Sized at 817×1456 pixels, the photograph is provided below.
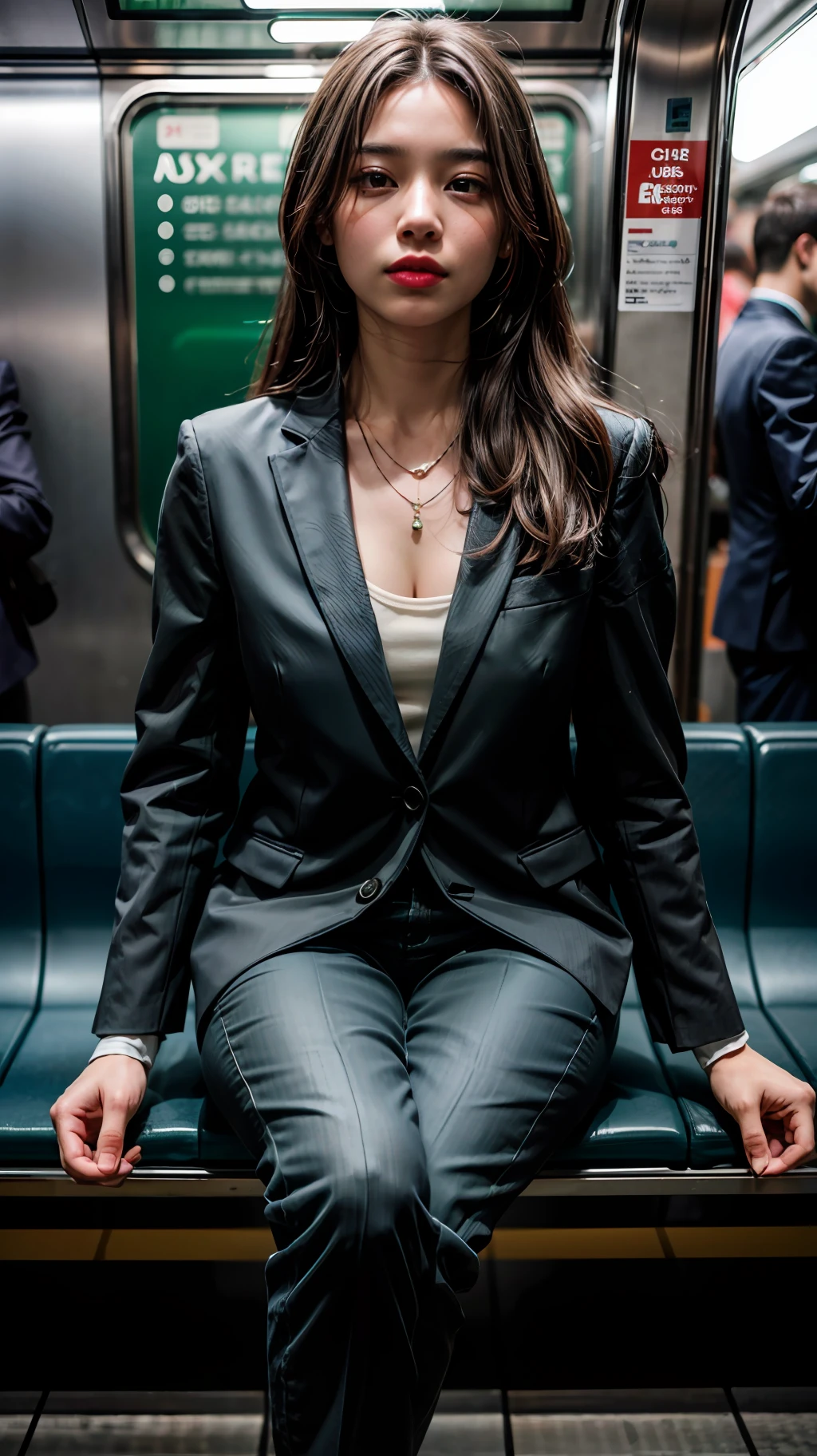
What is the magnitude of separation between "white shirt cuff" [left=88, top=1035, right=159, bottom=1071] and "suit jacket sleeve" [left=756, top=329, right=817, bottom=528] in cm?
218

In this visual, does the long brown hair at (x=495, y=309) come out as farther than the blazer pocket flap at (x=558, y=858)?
No

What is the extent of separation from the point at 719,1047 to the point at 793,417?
190 centimetres

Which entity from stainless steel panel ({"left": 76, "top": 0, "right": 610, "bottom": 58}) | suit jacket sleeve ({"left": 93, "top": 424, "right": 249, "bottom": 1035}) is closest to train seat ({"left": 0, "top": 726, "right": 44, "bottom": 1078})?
suit jacket sleeve ({"left": 93, "top": 424, "right": 249, "bottom": 1035})

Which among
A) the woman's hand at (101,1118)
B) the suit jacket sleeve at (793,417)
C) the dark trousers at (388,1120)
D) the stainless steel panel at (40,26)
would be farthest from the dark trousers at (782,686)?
the stainless steel panel at (40,26)

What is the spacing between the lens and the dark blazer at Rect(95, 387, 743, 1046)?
1589 mm

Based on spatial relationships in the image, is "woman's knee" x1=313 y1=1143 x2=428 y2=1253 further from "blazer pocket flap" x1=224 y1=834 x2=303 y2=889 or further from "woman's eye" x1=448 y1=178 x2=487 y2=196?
"woman's eye" x1=448 y1=178 x2=487 y2=196

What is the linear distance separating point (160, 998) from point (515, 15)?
8.15 ft

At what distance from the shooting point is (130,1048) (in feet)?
5.26

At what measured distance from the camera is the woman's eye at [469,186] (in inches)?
60.5

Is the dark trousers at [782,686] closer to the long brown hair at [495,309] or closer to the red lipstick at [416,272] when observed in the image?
the long brown hair at [495,309]

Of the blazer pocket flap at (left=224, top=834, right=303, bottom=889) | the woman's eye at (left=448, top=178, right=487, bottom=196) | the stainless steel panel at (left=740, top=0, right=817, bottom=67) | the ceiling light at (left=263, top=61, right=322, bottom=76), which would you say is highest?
the stainless steel panel at (left=740, top=0, right=817, bottom=67)

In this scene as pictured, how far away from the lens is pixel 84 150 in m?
3.10

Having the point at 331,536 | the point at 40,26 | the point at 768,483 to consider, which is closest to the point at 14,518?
the point at 40,26

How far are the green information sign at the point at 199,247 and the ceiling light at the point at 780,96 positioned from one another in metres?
1.15
